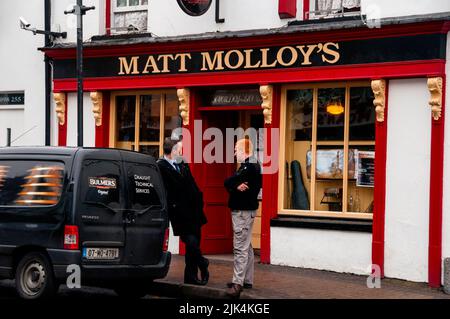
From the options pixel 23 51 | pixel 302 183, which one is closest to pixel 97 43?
pixel 23 51

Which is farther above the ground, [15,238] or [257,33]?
[257,33]

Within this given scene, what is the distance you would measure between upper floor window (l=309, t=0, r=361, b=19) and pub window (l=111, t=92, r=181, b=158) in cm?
319

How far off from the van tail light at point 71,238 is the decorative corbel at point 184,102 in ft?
17.9

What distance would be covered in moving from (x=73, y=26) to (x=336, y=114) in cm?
585

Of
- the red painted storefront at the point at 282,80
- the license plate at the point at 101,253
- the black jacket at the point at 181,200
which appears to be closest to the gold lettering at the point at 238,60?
the red painted storefront at the point at 282,80

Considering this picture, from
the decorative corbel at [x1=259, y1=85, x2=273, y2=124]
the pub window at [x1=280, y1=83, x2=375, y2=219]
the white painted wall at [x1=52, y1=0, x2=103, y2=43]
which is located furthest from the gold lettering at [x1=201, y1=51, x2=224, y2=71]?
the white painted wall at [x1=52, y1=0, x2=103, y2=43]

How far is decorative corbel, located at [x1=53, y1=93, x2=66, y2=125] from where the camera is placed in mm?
16953

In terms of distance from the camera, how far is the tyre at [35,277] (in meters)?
10.6

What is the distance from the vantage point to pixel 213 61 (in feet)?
49.4

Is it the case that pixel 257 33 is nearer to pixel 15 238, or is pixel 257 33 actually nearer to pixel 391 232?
pixel 391 232

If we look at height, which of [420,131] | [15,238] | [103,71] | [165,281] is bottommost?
[165,281]

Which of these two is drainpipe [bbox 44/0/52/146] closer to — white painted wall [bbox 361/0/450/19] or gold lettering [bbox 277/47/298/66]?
gold lettering [bbox 277/47/298/66]

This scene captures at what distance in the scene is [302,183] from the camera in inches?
576

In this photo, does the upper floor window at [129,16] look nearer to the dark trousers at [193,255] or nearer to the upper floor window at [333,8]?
the upper floor window at [333,8]
